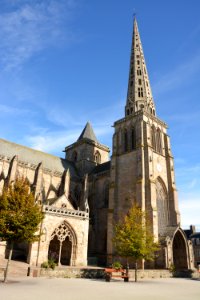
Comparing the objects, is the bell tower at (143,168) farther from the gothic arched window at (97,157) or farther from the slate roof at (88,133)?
the slate roof at (88,133)

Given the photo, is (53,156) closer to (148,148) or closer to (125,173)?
(125,173)

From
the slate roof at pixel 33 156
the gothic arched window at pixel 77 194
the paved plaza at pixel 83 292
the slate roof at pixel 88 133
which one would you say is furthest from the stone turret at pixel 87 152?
the paved plaza at pixel 83 292

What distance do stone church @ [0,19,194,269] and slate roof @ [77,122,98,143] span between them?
6.07 meters

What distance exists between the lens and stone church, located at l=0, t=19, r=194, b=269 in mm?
27141

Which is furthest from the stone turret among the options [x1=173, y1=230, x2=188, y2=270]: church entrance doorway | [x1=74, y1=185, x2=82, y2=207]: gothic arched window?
[x1=173, y1=230, x2=188, y2=270]: church entrance doorway

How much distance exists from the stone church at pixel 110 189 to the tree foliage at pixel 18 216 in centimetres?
803

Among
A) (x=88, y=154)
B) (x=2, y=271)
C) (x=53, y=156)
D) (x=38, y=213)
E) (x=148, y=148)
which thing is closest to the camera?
(x=38, y=213)

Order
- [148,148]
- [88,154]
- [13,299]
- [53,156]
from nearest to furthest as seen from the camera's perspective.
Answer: [13,299], [148,148], [53,156], [88,154]

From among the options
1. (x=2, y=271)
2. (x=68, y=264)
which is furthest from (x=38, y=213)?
(x=68, y=264)

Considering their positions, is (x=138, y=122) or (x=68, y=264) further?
(x=138, y=122)

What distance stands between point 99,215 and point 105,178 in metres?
5.78

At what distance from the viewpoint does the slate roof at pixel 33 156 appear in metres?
38.2

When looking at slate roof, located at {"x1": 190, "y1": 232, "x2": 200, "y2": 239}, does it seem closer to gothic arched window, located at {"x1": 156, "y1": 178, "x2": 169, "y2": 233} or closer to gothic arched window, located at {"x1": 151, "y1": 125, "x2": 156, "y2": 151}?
gothic arched window, located at {"x1": 156, "y1": 178, "x2": 169, "y2": 233}

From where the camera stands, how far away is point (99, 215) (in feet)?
122
